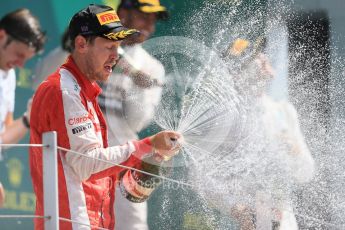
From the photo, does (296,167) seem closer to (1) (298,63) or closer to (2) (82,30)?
(1) (298,63)

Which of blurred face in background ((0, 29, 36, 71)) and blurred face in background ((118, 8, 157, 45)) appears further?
blurred face in background ((0, 29, 36, 71))

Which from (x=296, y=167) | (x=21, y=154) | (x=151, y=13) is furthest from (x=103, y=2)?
(x=296, y=167)

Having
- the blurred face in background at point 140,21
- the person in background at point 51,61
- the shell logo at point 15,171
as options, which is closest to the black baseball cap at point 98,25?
the blurred face in background at point 140,21

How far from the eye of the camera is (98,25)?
12.6ft

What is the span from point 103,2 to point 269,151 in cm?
131

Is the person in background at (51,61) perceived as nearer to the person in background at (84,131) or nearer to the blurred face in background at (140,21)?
the blurred face in background at (140,21)

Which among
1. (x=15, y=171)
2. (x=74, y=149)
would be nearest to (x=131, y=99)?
(x=74, y=149)

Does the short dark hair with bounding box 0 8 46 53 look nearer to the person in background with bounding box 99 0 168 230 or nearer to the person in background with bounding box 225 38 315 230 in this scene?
the person in background with bounding box 99 0 168 230

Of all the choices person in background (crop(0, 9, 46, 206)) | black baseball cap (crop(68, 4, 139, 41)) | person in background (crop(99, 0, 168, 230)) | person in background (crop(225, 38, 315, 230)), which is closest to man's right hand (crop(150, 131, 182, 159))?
black baseball cap (crop(68, 4, 139, 41))

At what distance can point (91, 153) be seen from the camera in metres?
3.62

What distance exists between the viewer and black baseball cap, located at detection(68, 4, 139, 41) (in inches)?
151

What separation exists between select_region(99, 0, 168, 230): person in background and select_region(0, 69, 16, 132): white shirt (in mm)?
673

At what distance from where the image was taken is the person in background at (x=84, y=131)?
3.59m

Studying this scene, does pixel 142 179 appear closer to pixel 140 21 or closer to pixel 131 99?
pixel 131 99
